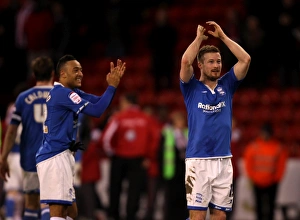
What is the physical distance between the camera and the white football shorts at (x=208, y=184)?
9.23 m

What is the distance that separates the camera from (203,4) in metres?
21.4

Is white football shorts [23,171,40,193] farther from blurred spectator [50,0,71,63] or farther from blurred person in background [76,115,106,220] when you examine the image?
blurred spectator [50,0,71,63]

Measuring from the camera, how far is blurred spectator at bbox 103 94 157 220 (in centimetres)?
1554

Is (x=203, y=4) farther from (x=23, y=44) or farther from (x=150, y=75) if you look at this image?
(x=23, y=44)

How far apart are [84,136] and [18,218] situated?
2336mm

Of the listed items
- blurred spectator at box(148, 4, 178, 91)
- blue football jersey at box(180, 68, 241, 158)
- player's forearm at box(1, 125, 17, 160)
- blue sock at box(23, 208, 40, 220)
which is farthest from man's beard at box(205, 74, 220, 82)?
blurred spectator at box(148, 4, 178, 91)

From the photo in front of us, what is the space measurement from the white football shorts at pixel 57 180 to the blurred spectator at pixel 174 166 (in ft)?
21.2

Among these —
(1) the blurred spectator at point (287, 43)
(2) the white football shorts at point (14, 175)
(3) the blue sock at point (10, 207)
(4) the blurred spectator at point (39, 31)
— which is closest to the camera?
(3) the blue sock at point (10, 207)

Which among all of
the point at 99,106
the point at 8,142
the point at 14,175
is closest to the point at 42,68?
the point at 8,142

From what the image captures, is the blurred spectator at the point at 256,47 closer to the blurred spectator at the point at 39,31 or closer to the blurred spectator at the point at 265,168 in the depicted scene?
the blurred spectator at the point at 265,168

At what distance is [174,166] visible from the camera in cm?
1612

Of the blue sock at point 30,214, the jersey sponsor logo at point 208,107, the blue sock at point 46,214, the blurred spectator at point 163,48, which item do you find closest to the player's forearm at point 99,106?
the jersey sponsor logo at point 208,107

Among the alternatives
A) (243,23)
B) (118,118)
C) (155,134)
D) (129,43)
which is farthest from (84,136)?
(129,43)

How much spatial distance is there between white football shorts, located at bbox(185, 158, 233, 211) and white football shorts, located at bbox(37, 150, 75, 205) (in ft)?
4.51
